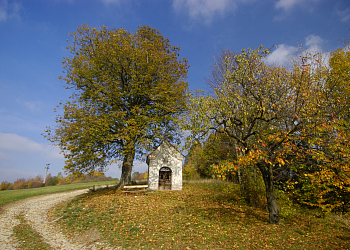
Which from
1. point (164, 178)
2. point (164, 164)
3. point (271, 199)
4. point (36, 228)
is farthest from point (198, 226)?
point (164, 164)

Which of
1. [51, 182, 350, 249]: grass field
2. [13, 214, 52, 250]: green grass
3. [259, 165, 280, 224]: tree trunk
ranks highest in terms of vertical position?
[259, 165, 280, 224]: tree trunk

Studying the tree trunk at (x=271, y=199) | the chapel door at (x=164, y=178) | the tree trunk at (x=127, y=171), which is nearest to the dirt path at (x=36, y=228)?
the tree trunk at (x=127, y=171)

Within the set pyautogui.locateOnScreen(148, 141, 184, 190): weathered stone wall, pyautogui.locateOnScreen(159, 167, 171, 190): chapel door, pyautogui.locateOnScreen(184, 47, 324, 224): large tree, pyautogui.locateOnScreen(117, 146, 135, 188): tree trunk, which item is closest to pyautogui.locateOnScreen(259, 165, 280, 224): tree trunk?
pyautogui.locateOnScreen(184, 47, 324, 224): large tree

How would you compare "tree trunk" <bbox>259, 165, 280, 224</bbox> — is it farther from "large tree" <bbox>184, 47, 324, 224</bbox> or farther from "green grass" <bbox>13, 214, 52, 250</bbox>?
"green grass" <bbox>13, 214, 52, 250</bbox>

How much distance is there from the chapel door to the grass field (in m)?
5.23

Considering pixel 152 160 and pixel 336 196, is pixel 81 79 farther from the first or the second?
pixel 336 196

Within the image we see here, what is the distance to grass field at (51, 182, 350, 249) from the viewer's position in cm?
830

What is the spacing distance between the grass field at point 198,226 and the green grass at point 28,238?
1.35 m

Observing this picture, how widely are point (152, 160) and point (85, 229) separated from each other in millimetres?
10814

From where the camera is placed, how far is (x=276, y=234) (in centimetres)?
908

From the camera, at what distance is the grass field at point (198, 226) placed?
27.2 ft

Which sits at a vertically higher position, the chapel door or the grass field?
the chapel door

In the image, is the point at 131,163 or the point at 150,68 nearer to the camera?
the point at 150,68

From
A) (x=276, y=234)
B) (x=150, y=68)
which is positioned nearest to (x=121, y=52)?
(x=150, y=68)
